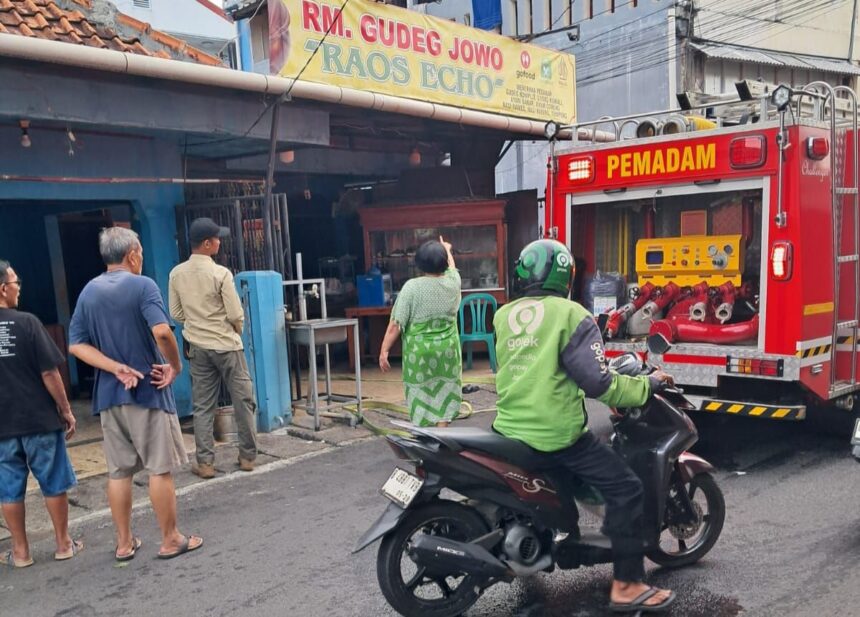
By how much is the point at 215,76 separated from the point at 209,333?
88.7 inches

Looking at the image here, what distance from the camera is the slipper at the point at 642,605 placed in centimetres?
321

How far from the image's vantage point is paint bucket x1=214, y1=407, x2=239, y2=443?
6.54m

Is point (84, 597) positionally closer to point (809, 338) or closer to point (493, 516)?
point (493, 516)

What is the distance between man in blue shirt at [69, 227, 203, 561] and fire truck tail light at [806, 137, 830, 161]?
4176 mm

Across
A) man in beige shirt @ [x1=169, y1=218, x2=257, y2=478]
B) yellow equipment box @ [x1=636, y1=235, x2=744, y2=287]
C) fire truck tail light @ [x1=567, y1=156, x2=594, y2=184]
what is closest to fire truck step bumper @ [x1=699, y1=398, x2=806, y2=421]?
yellow equipment box @ [x1=636, y1=235, x2=744, y2=287]

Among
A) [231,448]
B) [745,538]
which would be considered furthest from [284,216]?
[745,538]

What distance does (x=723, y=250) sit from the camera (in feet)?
19.1

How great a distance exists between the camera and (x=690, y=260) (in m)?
6.00

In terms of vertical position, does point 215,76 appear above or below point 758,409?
above

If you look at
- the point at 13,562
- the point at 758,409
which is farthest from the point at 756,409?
the point at 13,562

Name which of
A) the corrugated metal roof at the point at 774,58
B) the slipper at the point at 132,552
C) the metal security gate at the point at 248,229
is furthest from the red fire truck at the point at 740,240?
the corrugated metal roof at the point at 774,58

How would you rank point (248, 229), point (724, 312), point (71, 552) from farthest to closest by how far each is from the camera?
point (248, 229) → point (724, 312) → point (71, 552)

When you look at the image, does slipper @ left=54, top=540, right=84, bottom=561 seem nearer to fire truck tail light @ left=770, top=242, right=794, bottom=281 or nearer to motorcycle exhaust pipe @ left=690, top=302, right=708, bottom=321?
motorcycle exhaust pipe @ left=690, top=302, right=708, bottom=321

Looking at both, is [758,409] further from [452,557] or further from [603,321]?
[452,557]
